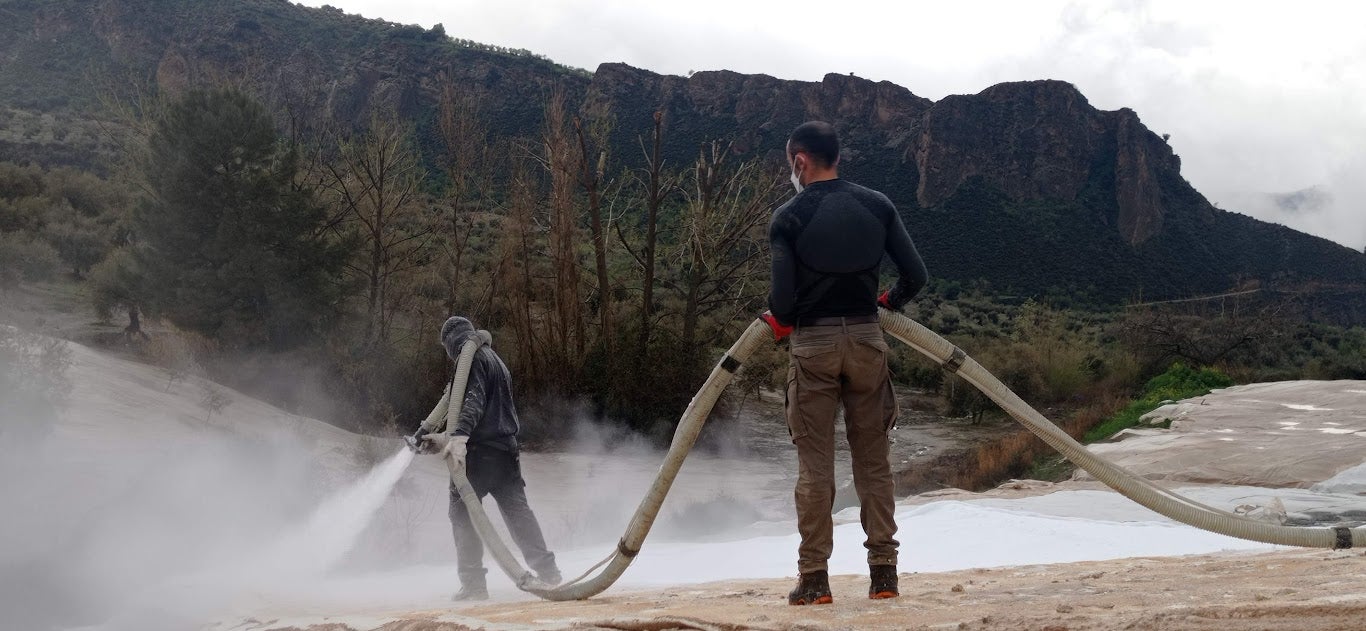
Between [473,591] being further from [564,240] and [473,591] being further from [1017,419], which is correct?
[564,240]

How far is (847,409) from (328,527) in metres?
6.76

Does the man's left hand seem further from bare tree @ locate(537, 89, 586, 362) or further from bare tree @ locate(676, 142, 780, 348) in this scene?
bare tree @ locate(676, 142, 780, 348)

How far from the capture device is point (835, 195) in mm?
4125

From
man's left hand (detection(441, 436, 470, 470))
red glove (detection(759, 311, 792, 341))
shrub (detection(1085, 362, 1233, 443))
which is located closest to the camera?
red glove (detection(759, 311, 792, 341))

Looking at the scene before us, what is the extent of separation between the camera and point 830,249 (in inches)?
160

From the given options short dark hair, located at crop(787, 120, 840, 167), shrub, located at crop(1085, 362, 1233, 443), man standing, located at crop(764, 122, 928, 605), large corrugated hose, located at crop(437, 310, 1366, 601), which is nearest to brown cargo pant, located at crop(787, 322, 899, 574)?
man standing, located at crop(764, 122, 928, 605)

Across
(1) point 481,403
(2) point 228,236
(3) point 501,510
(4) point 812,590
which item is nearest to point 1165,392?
(3) point 501,510

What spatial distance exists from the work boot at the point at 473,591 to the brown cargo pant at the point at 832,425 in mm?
2684

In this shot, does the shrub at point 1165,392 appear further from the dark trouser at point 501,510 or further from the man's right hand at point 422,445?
the man's right hand at point 422,445

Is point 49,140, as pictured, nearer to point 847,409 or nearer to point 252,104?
point 252,104

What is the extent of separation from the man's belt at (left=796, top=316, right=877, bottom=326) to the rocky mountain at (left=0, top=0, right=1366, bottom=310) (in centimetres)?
4851

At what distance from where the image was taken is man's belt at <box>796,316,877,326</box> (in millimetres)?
4086

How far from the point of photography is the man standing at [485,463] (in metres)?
6.06

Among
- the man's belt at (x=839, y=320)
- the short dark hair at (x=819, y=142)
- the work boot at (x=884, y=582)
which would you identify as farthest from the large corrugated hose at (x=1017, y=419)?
the work boot at (x=884, y=582)
